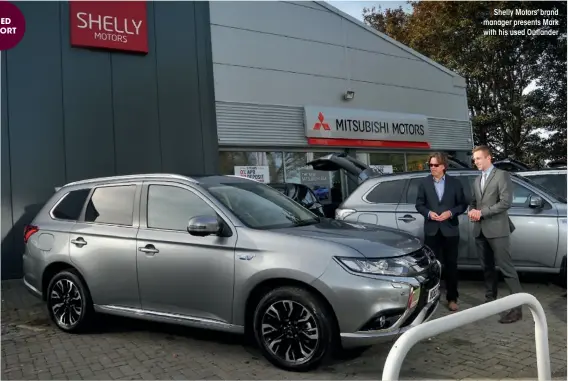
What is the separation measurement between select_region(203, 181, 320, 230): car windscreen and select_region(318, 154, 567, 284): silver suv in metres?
1.32

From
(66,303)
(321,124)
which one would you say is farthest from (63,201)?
(321,124)

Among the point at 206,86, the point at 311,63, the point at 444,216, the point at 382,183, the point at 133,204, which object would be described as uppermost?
the point at 311,63

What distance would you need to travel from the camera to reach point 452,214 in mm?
5699

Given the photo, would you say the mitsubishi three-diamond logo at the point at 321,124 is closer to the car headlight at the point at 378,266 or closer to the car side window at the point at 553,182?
the car side window at the point at 553,182

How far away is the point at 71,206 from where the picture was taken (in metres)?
5.66

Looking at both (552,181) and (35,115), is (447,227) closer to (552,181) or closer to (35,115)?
(552,181)

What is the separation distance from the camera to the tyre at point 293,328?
12.7 feet

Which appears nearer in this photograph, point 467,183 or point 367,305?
point 367,305

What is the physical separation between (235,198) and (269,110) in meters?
8.54

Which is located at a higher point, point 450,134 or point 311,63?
point 311,63

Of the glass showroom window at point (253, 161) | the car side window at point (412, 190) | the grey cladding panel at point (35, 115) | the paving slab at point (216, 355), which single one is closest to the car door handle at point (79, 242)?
the paving slab at point (216, 355)

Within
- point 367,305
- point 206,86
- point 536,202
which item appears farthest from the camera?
point 206,86

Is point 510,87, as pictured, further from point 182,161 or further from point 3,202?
point 3,202

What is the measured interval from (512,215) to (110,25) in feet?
28.7
